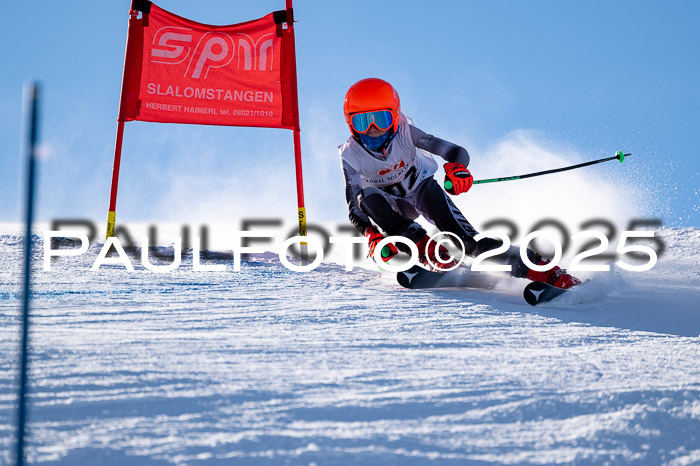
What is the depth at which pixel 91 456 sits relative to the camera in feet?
4.62

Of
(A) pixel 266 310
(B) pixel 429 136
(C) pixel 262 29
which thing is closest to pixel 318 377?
(A) pixel 266 310

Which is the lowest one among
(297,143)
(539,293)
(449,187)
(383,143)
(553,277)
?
(539,293)

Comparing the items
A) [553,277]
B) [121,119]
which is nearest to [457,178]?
[553,277]

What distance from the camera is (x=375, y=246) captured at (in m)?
4.06

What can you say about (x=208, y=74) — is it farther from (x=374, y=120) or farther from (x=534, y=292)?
(x=534, y=292)

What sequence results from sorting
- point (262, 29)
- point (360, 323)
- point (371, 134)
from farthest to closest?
1. point (262, 29)
2. point (371, 134)
3. point (360, 323)

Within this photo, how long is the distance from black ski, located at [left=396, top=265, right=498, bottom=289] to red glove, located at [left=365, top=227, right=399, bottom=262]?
5.0 inches

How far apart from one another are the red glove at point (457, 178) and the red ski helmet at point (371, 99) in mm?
420

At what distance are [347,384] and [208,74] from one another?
4.34 meters

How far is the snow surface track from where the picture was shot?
1.48 meters

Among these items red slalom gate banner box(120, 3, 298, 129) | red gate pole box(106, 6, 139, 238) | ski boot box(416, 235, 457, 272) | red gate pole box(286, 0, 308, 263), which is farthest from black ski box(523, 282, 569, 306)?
red gate pole box(106, 6, 139, 238)

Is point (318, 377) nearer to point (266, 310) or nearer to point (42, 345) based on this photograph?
point (42, 345)

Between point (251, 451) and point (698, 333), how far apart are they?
2.28m

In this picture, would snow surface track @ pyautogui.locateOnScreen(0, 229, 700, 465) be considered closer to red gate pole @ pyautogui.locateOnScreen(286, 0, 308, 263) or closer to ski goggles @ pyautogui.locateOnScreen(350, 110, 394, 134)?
ski goggles @ pyautogui.locateOnScreen(350, 110, 394, 134)
